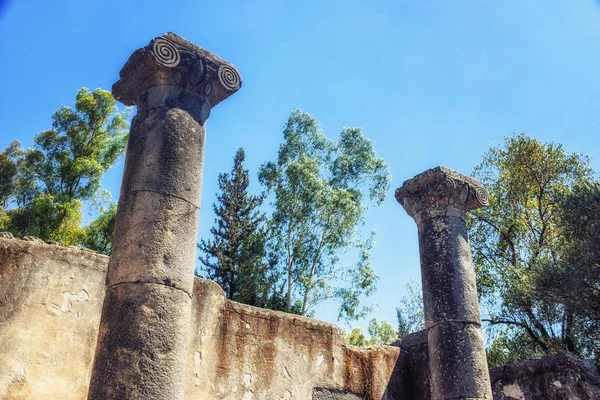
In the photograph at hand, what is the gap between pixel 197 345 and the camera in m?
5.16

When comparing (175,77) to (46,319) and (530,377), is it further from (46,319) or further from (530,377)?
(530,377)

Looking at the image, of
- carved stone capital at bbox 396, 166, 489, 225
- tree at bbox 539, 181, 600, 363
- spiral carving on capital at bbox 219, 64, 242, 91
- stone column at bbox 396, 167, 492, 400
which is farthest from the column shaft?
tree at bbox 539, 181, 600, 363

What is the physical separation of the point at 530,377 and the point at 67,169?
68.4 ft

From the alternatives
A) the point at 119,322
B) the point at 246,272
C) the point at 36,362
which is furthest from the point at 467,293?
the point at 246,272

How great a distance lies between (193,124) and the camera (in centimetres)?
439

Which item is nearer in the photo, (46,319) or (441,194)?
(46,319)

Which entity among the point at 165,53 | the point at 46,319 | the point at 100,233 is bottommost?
the point at 46,319

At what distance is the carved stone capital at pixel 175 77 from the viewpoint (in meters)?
4.42

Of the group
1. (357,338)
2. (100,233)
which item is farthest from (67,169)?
(357,338)

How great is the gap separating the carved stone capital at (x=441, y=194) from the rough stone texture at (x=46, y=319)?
3.75 m

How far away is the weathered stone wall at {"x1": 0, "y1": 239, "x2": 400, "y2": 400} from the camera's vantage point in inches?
Answer: 169

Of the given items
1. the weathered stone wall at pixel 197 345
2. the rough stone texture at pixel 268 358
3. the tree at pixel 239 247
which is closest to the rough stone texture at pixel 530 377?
the weathered stone wall at pixel 197 345

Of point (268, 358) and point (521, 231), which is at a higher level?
point (521, 231)

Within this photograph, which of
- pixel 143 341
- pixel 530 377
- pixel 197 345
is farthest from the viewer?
pixel 530 377
